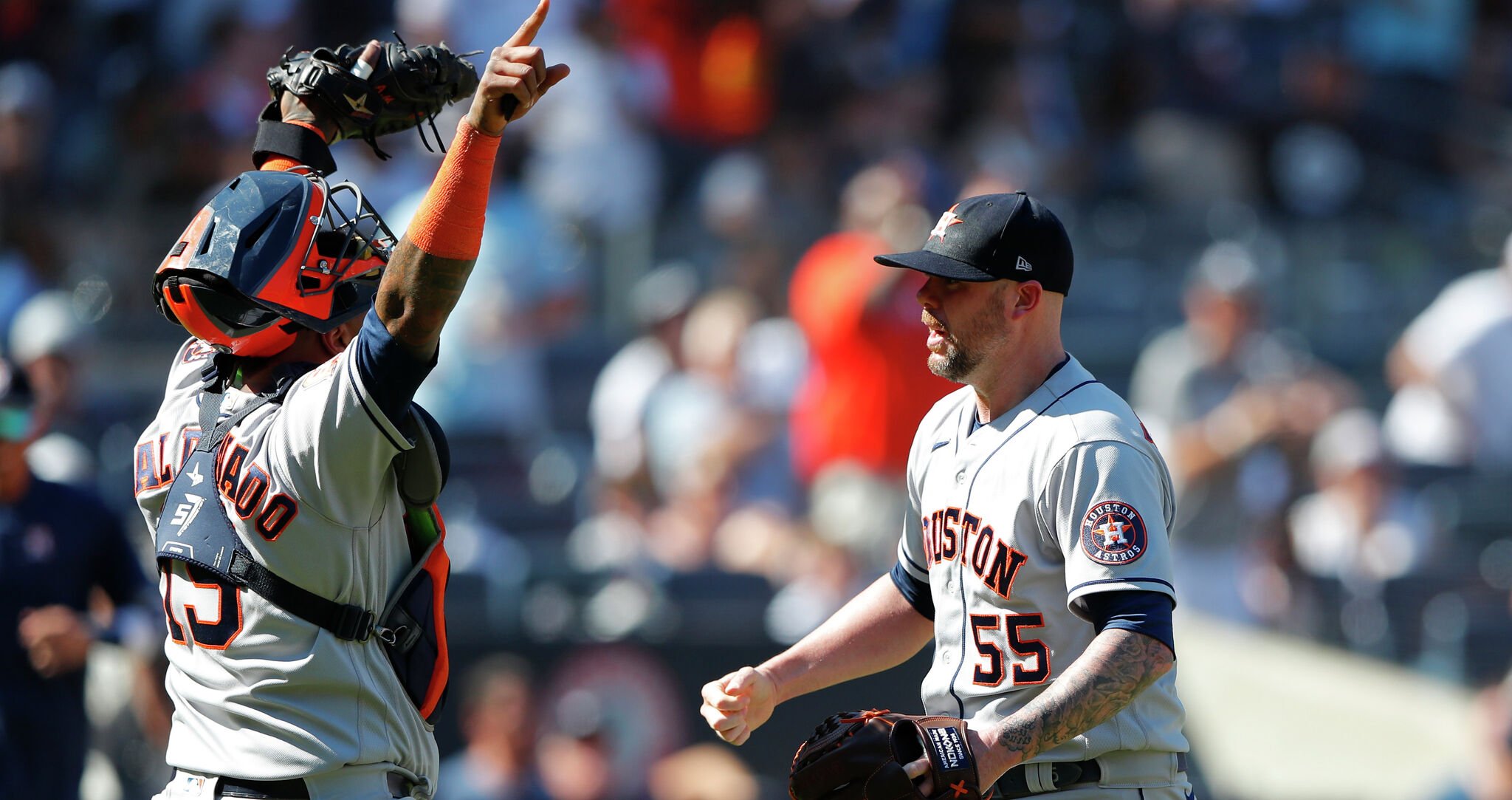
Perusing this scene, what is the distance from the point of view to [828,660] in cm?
327

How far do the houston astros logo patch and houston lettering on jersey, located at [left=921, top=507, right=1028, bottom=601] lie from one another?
169mm

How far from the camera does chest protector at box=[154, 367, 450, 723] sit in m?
2.82

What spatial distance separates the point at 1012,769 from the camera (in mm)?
2928

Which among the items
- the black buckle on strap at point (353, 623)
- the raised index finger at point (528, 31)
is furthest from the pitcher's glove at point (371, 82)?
the black buckle on strap at point (353, 623)

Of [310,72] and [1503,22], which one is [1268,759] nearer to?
[310,72]

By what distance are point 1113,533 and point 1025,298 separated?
558 millimetres

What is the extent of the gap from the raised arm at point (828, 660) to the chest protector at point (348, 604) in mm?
586

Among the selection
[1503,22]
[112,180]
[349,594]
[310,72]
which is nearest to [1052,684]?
[349,594]

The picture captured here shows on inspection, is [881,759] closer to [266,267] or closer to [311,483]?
[311,483]

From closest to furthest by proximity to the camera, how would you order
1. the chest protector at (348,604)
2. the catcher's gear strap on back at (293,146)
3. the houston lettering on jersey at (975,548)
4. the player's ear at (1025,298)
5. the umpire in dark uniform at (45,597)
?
the chest protector at (348,604)
the houston lettering on jersey at (975,548)
the player's ear at (1025,298)
the catcher's gear strap on back at (293,146)
the umpire in dark uniform at (45,597)

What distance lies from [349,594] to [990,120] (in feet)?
25.3

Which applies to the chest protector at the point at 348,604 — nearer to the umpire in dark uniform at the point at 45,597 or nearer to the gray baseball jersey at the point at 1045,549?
the gray baseball jersey at the point at 1045,549

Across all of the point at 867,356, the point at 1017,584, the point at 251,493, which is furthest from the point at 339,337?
the point at 867,356

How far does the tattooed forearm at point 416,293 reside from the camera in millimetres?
2588
